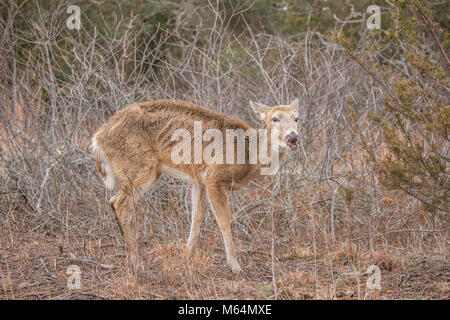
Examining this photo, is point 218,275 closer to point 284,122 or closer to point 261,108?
point 284,122

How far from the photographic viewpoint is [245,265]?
677cm

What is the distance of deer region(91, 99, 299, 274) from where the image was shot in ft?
22.2

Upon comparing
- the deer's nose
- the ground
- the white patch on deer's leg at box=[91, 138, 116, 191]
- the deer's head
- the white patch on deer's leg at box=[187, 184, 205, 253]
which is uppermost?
the deer's head

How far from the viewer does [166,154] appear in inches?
275

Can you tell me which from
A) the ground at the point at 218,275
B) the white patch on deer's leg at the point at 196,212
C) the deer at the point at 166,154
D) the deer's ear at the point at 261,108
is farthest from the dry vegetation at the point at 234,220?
the deer's ear at the point at 261,108

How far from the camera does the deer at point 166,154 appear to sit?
22.2ft

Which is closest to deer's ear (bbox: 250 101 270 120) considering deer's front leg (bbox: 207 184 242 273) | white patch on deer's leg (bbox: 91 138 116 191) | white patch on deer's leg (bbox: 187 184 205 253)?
deer's front leg (bbox: 207 184 242 273)

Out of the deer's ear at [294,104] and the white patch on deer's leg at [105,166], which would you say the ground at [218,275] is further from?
the deer's ear at [294,104]

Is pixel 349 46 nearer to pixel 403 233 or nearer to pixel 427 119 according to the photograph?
pixel 427 119

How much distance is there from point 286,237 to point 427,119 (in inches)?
105

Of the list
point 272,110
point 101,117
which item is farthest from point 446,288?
point 101,117

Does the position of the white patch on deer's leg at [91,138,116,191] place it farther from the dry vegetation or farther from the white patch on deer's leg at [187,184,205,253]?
the white patch on deer's leg at [187,184,205,253]

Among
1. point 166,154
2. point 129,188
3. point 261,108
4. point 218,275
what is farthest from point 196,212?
point 261,108

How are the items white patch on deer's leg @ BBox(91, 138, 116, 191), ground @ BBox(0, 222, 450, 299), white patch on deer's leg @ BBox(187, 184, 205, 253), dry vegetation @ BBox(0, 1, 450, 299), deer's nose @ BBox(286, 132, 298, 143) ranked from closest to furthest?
ground @ BBox(0, 222, 450, 299) → dry vegetation @ BBox(0, 1, 450, 299) → deer's nose @ BBox(286, 132, 298, 143) → white patch on deer's leg @ BBox(91, 138, 116, 191) → white patch on deer's leg @ BBox(187, 184, 205, 253)
